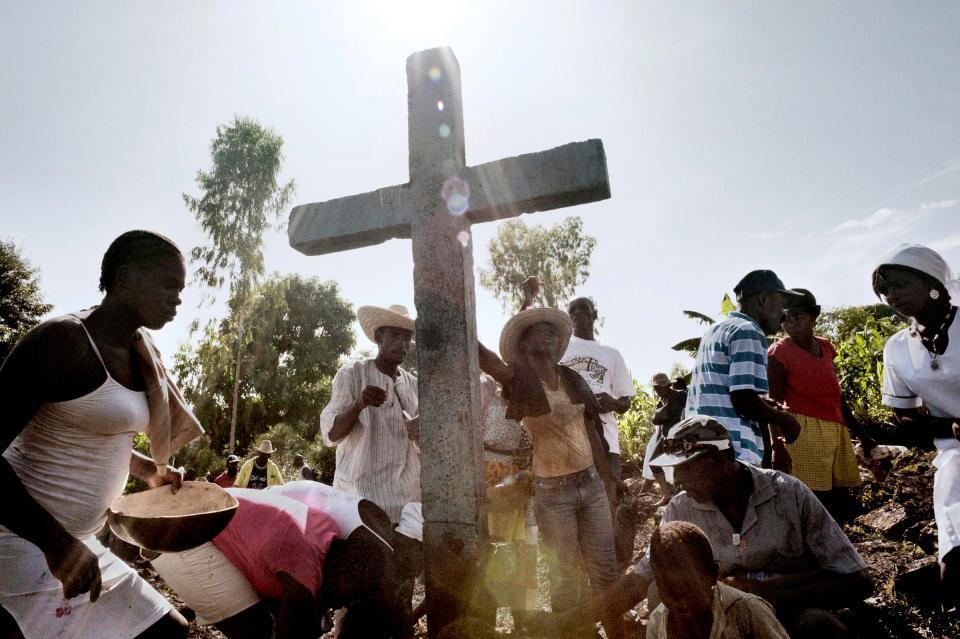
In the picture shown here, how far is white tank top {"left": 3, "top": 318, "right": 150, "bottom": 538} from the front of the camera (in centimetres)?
177

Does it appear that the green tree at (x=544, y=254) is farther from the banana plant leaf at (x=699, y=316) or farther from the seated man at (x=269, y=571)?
the seated man at (x=269, y=571)

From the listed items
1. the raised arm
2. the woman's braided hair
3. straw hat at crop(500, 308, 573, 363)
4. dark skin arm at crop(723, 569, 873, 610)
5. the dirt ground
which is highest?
the woman's braided hair

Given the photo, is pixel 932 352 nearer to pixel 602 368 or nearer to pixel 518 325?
pixel 518 325

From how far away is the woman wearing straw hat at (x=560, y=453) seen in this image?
118 inches

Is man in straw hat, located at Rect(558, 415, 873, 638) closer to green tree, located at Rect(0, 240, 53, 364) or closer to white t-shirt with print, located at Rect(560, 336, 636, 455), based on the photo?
white t-shirt with print, located at Rect(560, 336, 636, 455)

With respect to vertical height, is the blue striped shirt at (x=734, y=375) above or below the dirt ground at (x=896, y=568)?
above

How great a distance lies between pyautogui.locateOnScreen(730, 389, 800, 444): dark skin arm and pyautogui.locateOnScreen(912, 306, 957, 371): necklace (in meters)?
0.72

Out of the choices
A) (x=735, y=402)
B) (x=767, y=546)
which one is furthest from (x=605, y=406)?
(x=767, y=546)

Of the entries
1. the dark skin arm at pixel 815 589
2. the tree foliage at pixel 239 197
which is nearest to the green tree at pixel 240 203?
the tree foliage at pixel 239 197

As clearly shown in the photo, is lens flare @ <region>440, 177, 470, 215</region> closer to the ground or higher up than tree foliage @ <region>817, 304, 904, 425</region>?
higher up

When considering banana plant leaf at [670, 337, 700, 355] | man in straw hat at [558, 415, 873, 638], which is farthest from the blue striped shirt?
banana plant leaf at [670, 337, 700, 355]

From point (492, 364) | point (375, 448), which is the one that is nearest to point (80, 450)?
point (375, 448)

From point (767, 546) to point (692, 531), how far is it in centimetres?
65

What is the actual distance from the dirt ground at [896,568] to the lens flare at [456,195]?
193cm
